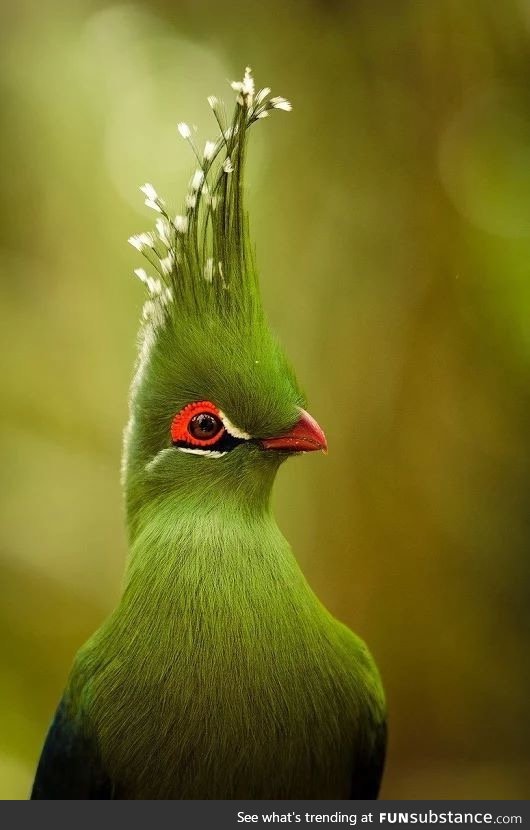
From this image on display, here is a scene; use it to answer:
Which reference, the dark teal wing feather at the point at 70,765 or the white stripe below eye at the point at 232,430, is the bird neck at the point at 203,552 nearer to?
the white stripe below eye at the point at 232,430

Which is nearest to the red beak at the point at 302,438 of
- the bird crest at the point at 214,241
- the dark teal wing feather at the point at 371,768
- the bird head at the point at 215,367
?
the bird head at the point at 215,367

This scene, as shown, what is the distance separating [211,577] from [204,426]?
0.22 m

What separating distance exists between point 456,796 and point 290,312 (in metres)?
1.05

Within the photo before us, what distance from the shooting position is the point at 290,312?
1699mm

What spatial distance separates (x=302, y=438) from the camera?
3.66ft

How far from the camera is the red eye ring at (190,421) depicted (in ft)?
3.67

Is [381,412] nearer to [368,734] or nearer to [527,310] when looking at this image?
[527,310]

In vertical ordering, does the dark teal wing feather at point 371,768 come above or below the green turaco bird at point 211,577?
below

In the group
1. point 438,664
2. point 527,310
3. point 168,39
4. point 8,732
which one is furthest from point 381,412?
point 8,732

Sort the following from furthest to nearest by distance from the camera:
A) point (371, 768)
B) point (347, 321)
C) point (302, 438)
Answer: point (347, 321) → point (371, 768) → point (302, 438)

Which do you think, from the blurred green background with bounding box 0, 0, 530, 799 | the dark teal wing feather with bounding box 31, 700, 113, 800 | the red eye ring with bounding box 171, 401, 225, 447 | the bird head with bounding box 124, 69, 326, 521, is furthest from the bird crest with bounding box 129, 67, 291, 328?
the dark teal wing feather with bounding box 31, 700, 113, 800

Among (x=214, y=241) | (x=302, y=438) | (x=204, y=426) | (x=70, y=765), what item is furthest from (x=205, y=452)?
(x=70, y=765)

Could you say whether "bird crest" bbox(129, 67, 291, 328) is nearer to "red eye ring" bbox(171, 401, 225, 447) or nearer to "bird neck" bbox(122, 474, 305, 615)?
"red eye ring" bbox(171, 401, 225, 447)

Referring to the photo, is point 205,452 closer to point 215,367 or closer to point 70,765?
point 215,367
